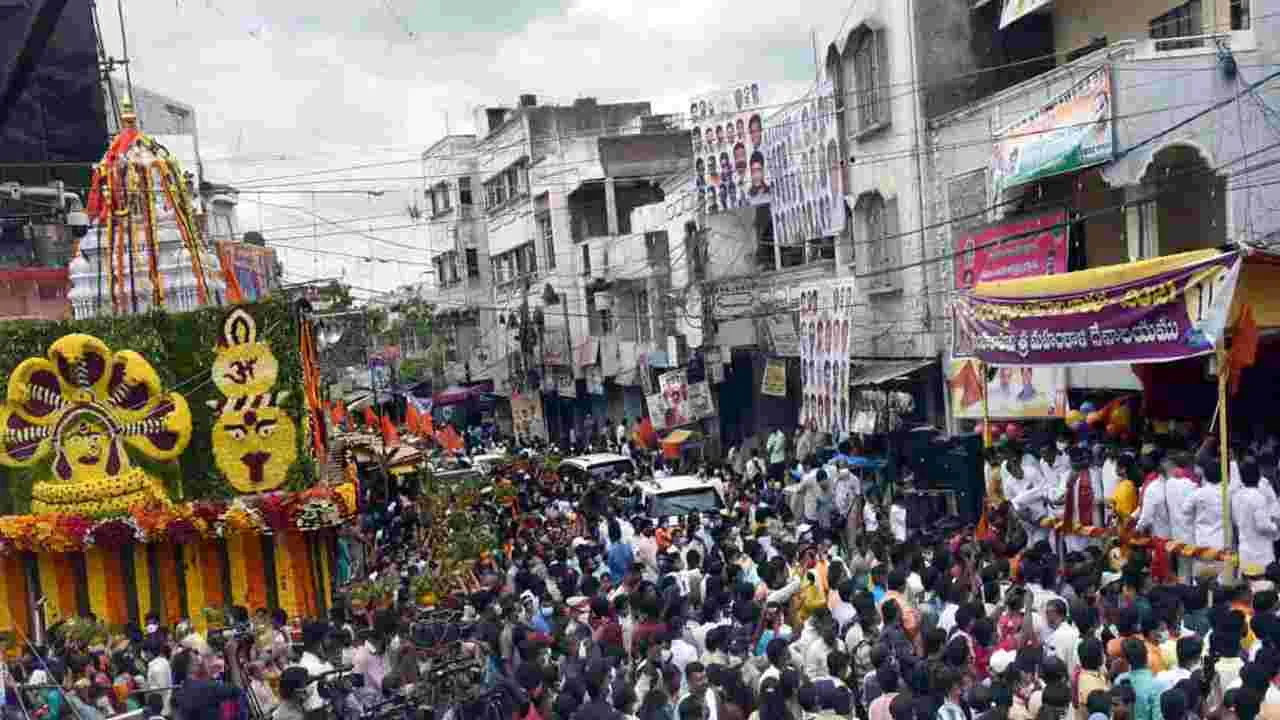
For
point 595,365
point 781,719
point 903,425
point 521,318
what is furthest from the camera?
point 521,318

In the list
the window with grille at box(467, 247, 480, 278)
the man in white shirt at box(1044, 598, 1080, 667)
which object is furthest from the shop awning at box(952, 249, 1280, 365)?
the window with grille at box(467, 247, 480, 278)

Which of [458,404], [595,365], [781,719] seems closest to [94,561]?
[781,719]

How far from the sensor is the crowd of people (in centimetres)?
750

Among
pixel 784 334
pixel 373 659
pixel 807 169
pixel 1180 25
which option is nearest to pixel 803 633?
pixel 373 659

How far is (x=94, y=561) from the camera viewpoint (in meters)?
16.0

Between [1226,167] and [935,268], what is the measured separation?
6.52m

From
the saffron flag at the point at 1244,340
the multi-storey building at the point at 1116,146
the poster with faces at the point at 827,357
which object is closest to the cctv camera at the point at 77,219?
the poster with faces at the point at 827,357

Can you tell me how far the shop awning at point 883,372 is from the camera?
22.1 meters

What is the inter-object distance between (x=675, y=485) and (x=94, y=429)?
8.16 metres

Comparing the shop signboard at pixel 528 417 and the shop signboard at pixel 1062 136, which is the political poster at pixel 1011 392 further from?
the shop signboard at pixel 528 417

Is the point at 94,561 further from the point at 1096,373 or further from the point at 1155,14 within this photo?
the point at 1155,14

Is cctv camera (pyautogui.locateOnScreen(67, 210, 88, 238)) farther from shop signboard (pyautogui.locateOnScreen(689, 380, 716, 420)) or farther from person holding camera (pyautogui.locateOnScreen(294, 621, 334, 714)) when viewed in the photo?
person holding camera (pyautogui.locateOnScreen(294, 621, 334, 714))

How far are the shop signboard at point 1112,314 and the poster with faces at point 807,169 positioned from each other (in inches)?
323

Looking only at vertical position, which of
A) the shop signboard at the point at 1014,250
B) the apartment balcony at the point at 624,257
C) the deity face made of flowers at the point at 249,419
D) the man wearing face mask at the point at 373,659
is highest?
the apartment balcony at the point at 624,257
